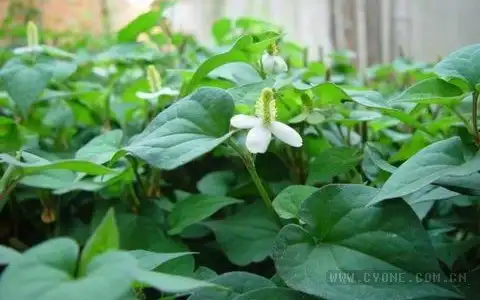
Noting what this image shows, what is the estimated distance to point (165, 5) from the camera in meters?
0.85

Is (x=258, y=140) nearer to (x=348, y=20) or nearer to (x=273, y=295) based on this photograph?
(x=273, y=295)

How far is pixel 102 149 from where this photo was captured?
1.55 feet

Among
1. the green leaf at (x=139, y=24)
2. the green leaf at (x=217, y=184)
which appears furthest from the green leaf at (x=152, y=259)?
the green leaf at (x=139, y=24)

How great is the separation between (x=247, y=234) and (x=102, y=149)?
0.16 meters

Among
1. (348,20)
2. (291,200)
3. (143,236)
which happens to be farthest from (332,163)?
(348,20)

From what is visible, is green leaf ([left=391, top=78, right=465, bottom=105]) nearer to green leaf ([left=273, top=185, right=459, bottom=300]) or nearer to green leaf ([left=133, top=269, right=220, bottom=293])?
green leaf ([left=273, top=185, right=459, bottom=300])

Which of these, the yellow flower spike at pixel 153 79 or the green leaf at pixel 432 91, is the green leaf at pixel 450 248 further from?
the yellow flower spike at pixel 153 79

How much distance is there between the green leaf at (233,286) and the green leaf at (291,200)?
0.06 meters

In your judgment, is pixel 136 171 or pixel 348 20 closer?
pixel 136 171

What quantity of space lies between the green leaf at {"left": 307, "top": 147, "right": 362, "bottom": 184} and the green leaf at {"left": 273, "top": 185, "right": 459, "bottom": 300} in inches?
4.1

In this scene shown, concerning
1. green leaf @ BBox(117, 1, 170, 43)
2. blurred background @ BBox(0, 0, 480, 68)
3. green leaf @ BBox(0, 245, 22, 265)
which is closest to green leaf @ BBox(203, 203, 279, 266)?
green leaf @ BBox(0, 245, 22, 265)

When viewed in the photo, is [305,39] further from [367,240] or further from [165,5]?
[367,240]

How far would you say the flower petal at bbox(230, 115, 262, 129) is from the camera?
41 centimetres

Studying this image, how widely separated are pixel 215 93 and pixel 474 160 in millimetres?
202
